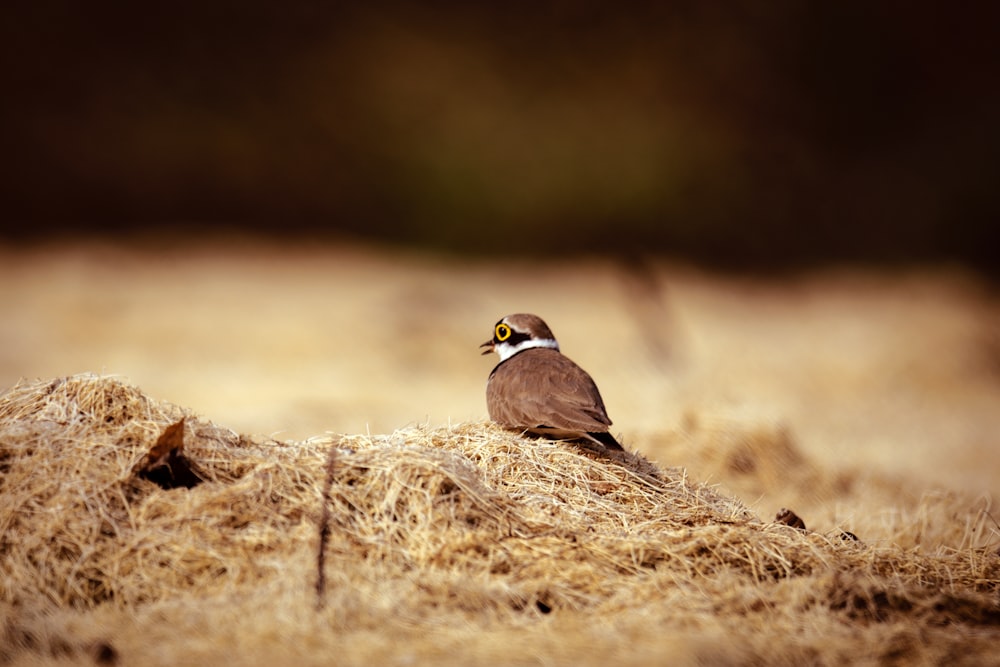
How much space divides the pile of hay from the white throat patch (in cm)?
90

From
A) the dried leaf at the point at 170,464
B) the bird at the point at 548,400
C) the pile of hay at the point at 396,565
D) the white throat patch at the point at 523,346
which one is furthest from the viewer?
the white throat patch at the point at 523,346

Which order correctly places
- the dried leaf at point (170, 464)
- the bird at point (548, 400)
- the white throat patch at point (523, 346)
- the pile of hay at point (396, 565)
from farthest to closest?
the white throat patch at point (523, 346) → the bird at point (548, 400) → the dried leaf at point (170, 464) → the pile of hay at point (396, 565)

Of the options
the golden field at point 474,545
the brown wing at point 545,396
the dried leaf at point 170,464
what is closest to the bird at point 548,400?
the brown wing at point 545,396

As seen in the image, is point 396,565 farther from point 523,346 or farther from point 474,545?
point 523,346

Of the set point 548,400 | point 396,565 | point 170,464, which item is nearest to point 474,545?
point 396,565

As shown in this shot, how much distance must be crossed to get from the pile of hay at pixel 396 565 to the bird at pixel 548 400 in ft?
0.69

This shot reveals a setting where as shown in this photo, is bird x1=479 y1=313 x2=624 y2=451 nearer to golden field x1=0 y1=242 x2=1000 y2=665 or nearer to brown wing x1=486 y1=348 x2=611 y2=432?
brown wing x1=486 y1=348 x2=611 y2=432

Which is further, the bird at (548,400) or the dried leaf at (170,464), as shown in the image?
the bird at (548,400)

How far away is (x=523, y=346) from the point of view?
5.07m

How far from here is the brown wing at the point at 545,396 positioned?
14.3 feet

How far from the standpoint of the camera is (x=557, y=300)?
50.5 feet

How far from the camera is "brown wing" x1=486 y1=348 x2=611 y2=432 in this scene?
14.3 feet

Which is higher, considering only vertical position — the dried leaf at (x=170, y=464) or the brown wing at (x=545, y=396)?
the brown wing at (x=545, y=396)

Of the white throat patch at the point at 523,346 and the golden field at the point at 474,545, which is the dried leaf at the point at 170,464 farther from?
the white throat patch at the point at 523,346
